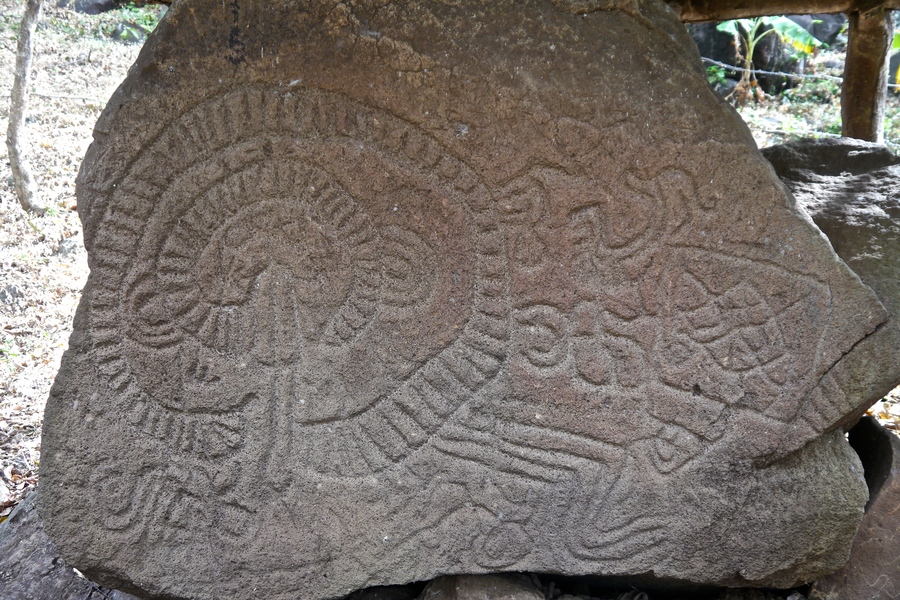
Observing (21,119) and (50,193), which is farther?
(50,193)

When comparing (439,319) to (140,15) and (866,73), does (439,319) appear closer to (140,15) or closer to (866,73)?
(866,73)

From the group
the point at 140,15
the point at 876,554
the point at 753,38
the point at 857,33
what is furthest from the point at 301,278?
the point at 140,15

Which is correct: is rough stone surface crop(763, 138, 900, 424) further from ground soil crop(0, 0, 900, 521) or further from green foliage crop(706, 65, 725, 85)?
green foliage crop(706, 65, 725, 85)

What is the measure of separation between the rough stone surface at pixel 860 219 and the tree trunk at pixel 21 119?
3.77 meters

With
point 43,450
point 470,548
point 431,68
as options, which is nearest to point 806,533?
point 470,548

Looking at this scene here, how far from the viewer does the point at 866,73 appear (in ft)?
9.61

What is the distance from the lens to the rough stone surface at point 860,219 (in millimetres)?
1745

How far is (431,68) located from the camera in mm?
1662

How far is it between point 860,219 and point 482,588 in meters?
1.35

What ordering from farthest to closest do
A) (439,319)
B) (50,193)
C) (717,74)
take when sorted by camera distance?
(717,74), (50,193), (439,319)

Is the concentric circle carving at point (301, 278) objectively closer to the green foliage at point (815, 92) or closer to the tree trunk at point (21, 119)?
the tree trunk at point (21, 119)

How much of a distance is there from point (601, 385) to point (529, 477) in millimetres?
279

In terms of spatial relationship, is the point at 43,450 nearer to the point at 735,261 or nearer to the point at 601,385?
the point at 601,385

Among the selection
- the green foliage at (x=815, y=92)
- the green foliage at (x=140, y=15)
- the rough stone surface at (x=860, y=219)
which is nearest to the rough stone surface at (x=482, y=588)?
the rough stone surface at (x=860, y=219)
